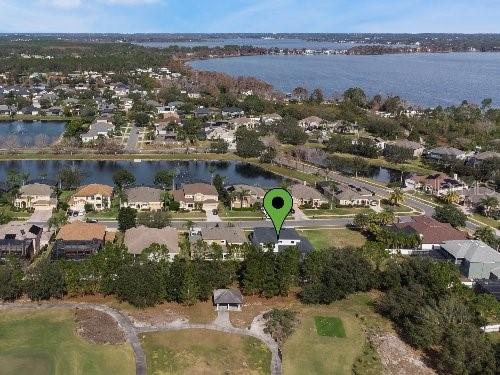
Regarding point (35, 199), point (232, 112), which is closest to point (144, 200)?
point (35, 199)

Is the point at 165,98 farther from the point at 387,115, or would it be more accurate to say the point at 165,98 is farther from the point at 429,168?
the point at 429,168

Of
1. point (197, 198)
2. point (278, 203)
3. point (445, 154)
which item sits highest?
point (278, 203)

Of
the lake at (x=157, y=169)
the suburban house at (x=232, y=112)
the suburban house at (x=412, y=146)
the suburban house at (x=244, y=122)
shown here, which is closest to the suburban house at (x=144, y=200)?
the lake at (x=157, y=169)

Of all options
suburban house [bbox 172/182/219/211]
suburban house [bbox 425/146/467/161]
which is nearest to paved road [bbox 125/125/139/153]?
suburban house [bbox 172/182/219/211]

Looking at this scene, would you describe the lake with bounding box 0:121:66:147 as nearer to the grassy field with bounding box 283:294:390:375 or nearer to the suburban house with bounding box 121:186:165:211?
the suburban house with bounding box 121:186:165:211

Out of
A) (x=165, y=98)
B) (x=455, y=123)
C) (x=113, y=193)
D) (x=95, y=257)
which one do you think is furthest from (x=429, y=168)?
(x=165, y=98)

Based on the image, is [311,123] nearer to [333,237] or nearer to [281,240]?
[333,237]

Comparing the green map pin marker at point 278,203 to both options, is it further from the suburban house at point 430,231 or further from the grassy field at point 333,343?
the suburban house at point 430,231
